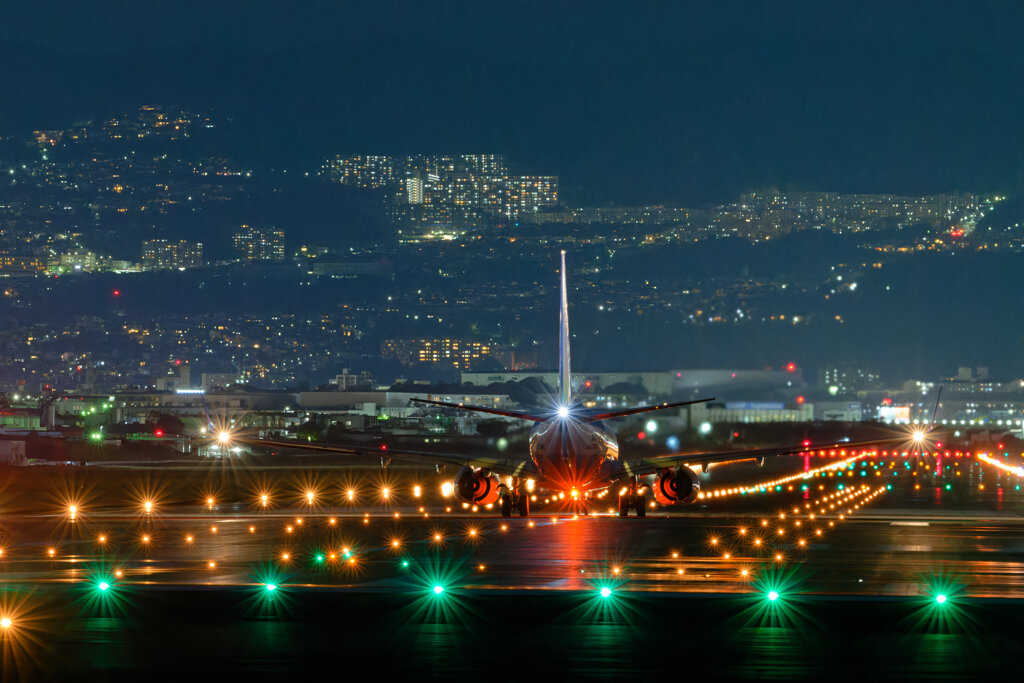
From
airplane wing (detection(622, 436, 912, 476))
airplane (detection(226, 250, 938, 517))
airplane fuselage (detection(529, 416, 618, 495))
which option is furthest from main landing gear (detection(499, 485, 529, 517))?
airplane wing (detection(622, 436, 912, 476))

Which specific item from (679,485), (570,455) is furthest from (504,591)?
(679,485)

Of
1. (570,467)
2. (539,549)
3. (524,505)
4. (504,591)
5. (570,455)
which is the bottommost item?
(504,591)

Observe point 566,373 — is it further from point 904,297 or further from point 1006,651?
point 904,297

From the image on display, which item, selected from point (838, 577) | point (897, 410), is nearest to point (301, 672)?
point (838, 577)

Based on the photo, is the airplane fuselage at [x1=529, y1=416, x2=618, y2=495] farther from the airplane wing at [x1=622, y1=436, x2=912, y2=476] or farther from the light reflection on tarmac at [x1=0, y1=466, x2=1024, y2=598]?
the light reflection on tarmac at [x1=0, y1=466, x2=1024, y2=598]

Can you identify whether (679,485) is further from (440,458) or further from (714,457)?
(440,458)

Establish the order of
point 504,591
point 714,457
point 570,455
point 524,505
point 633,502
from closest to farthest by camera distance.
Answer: point 504,591 < point 570,455 < point 524,505 < point 633,502 < point 714,457
